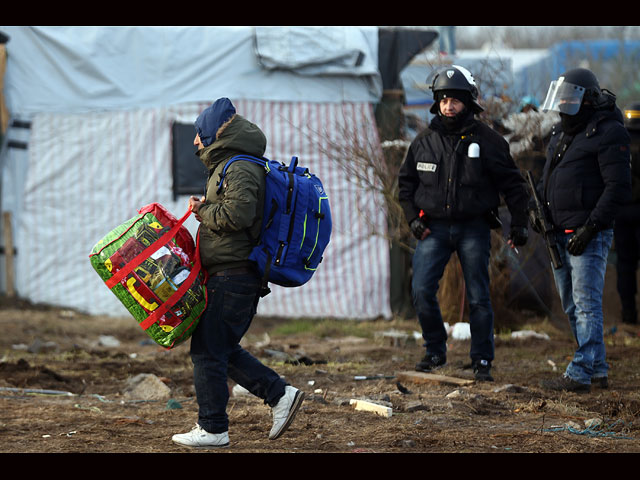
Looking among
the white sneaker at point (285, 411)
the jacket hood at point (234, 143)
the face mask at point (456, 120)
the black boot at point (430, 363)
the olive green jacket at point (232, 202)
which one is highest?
the face mask at point (456, 120)

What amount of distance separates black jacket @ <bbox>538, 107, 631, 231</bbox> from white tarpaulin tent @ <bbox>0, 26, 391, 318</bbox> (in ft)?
14.6

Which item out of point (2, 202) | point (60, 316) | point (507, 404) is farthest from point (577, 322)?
point (2, 202)

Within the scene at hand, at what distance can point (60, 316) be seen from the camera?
1118 cm

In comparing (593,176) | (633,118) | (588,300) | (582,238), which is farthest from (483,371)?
(633,118)

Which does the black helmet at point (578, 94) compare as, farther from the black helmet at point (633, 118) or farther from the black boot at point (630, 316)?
the black boot at point (630, 316)

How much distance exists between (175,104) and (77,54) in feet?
4.36

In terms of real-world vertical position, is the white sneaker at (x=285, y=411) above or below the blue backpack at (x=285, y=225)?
below

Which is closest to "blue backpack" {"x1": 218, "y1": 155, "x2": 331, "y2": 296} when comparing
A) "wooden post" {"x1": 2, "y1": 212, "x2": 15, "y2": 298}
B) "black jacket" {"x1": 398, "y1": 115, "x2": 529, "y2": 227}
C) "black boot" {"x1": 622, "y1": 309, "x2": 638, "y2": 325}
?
"black jacket" {"x1": 398, "y1": 115, "x2": 529, "y2": 227}

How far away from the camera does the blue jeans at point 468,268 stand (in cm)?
698

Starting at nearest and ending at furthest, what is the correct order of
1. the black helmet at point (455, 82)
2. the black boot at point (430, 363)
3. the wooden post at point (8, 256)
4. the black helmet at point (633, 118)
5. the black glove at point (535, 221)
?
the black glove at point (535, 221) < the black helmet at point (455, 82) < the black boot at point (430, 363) < the black helmet at point (633, 118) < the wooden post at point (8, 256)

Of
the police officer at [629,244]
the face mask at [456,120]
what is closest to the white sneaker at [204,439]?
the face mask at [456,120]

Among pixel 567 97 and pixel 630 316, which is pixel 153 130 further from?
pixel 567 97

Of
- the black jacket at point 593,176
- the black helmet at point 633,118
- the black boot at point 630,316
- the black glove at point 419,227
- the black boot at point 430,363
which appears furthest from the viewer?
the black boot at point 630,316

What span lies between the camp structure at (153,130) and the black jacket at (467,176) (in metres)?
3.96
